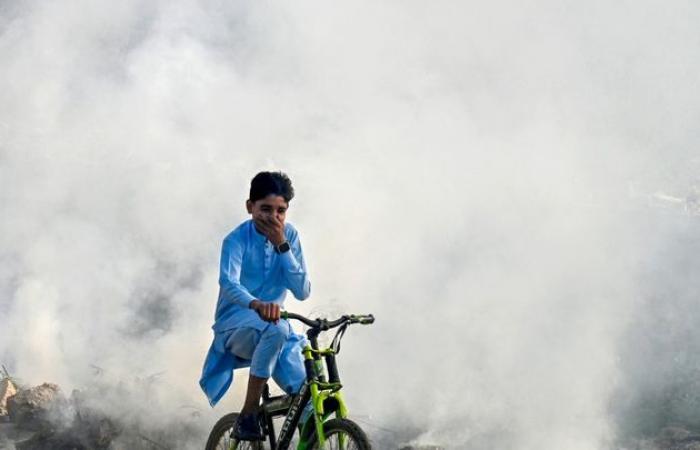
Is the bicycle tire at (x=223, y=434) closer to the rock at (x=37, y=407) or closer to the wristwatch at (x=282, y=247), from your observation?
the wristwatch at (x=282, y=247)

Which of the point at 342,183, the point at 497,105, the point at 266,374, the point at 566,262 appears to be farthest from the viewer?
the point at 497,105

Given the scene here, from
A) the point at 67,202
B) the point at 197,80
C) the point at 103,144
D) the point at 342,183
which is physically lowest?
the point at 342,183

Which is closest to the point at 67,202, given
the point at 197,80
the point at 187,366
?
the point at 197,80

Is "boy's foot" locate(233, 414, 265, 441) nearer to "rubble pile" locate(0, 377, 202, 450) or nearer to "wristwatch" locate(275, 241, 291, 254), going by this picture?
"wristwatch" locate(275, 241, 291, 254)

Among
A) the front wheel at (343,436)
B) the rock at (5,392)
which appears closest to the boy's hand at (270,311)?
the front wheel at (343,436)

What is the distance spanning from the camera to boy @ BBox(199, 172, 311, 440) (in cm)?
366

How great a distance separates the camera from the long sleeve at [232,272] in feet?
11.6

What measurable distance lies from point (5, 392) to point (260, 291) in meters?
4.19

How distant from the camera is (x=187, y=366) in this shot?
24.4ft

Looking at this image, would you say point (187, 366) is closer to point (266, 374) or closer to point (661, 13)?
point (266, 374)

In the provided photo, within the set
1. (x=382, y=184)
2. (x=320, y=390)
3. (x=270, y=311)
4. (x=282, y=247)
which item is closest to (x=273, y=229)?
(x=282, y=247)

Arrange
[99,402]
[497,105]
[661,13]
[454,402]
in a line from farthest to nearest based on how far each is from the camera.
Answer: [661,13] < [497,105] < [454,402] < [99,402]

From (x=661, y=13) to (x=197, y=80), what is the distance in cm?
691

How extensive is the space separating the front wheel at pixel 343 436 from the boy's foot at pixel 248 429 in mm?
349
